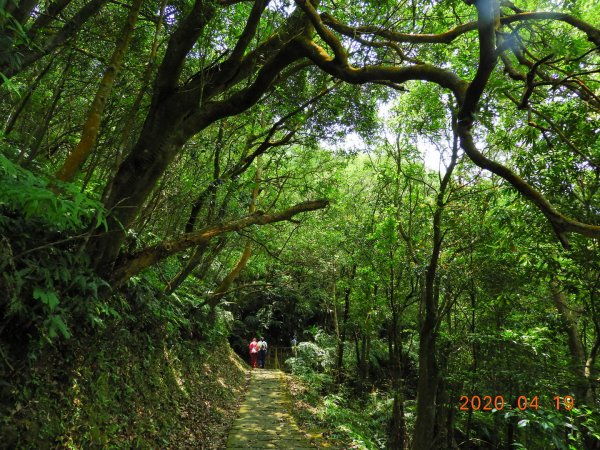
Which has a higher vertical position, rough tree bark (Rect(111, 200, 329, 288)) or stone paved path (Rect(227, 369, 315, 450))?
rough tree bark (Rect(111, 200, 329, 288))

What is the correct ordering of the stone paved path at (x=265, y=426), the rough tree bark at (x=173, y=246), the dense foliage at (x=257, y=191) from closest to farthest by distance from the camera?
the dense foliage at (x=257, y=191), the rough tree bark at (x=173, y=246), the stone paved path at (x=265, y=426)

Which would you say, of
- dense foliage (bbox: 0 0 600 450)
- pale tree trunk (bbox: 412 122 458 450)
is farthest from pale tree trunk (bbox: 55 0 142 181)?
pale tree trunk (bbox: 412 122 458 450)

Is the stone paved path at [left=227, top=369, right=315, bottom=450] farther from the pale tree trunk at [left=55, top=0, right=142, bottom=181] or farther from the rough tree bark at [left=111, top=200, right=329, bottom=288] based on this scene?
the pale tree trunk at [left=55, top=0, right=142, bottom=181]

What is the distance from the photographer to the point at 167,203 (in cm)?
682

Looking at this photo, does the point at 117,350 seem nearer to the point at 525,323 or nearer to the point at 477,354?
the point at 477,354

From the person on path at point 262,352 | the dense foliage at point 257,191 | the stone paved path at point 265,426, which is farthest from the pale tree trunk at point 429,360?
the person on path at point 262,352

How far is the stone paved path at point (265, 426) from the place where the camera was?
688cm

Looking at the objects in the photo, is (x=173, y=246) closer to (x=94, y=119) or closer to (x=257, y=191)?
(x=94, y=119)

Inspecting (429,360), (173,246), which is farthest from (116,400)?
(429,360)

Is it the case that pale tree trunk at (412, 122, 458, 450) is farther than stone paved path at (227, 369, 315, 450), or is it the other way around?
pale tree trunk at (412, 122, 458, 450)

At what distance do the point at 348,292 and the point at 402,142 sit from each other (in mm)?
7647

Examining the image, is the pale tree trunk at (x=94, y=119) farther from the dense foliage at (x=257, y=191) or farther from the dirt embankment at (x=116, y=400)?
the dirt embankment at (x=116, y=400)

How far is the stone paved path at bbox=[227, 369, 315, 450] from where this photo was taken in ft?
22.6

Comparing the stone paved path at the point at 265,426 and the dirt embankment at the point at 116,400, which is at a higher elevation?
the dirt embankment at the point at 116,400
